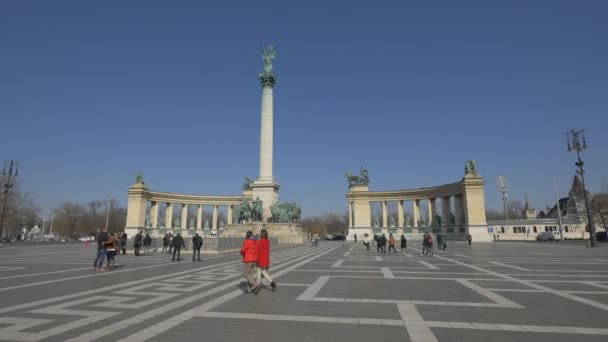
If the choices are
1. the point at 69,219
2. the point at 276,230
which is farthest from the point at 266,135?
the point at 69,219

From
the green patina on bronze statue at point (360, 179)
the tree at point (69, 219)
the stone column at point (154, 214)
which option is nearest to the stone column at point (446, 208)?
the green patina on bronze statue at point (360, 179)

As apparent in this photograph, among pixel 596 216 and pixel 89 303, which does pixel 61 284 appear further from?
pixel 596 216

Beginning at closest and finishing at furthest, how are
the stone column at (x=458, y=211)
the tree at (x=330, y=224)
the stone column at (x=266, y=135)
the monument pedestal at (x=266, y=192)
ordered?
the monument pedestal at (x=266, y=192)
the stone column at (x=266, y=135)
the stone column at (x=458, y=211)
the tree at (x=330, y=224)

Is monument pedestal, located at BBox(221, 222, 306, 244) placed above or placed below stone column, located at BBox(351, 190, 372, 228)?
below

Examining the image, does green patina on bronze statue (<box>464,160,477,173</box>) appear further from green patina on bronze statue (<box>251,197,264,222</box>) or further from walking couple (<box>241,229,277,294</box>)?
walking couple (<box>241,229,277,294</box>)

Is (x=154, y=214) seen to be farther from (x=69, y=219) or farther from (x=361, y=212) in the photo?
(x=361, y=212)

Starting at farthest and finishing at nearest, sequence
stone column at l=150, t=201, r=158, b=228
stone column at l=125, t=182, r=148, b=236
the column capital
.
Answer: stone column at l=150, t=201, r=158, b=228, stone column at l=125, t=182, r=148, b=236, the column capital

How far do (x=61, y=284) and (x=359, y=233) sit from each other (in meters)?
62.6

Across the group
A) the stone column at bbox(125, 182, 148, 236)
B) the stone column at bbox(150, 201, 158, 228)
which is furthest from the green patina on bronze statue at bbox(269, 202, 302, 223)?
the stone column at bbox(150, 201, 158, 228)

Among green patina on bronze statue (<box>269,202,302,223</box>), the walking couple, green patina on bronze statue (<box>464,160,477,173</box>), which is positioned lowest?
the walking couple

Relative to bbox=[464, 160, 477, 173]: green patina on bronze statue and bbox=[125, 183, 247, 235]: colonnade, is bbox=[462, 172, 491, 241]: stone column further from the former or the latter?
bbox=[125, 183, 247, 235]: colonnade

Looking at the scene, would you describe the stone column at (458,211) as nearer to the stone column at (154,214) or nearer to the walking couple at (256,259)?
the walking couple at (256,259)

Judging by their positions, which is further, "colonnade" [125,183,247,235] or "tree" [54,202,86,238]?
"tree" [54,202,86,238]

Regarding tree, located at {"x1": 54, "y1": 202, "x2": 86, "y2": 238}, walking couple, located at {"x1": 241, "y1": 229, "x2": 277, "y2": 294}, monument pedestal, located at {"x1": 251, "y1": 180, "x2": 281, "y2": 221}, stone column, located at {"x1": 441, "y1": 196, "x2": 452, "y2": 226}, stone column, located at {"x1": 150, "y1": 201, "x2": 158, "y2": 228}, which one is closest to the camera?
walking couple, located at {"x1": 241, "y1": 229, "x2": 277, "y2": 294}
